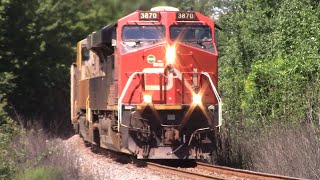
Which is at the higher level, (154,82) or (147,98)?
(154,82)

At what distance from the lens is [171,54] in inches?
617

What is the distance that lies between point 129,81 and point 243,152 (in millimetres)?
3520

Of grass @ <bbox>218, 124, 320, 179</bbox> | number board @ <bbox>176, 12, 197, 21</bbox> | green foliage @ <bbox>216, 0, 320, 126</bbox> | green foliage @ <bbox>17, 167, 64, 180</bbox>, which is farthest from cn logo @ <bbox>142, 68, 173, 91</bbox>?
green foliage @ <bbox>17, 167, 64, 180</bbox>

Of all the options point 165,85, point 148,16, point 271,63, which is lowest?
point 165,85

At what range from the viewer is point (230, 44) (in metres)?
22.3

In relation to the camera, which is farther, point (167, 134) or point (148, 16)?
point (148, 16)

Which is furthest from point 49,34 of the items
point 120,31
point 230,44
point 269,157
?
point 269,157

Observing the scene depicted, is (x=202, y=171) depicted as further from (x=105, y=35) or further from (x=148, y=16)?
(x=105, y=35)

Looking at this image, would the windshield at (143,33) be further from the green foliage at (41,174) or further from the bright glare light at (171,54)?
the green foliage at (41,174)

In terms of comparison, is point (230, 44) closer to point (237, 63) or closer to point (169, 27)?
point (237, 63)

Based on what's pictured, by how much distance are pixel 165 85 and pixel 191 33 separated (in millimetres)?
1496

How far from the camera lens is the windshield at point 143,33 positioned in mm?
15844

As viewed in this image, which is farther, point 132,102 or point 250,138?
point 250,138

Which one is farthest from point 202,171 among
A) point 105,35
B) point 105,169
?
point 105,35
